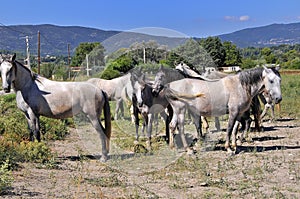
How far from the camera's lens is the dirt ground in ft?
20.8

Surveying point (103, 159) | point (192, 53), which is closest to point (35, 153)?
point (103, 159)

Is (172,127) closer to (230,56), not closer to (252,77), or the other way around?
(252,77)

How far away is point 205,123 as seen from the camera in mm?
12031

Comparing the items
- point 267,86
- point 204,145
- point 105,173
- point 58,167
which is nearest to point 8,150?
point 58,167

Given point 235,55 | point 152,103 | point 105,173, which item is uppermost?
point 235,55

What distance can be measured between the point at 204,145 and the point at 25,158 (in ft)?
13.6

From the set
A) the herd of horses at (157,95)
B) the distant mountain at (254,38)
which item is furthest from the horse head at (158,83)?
the distant mountain at (254,38)

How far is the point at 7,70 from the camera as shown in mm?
8492

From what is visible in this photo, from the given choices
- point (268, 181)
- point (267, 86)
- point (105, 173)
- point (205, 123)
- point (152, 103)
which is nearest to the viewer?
point (268, 181)

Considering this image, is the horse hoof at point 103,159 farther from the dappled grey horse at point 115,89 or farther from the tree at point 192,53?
the dappled grey horse at point 115,89

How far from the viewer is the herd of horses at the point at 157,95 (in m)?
8.91

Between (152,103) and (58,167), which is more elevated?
(152,103)

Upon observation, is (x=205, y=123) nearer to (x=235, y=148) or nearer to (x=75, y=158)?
(x=235, y=148)

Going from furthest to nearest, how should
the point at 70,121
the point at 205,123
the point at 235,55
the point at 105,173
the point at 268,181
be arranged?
the point at 235,55, the point at 70,121, the point at 205,123, the point at 105,173, the point at 268,181
